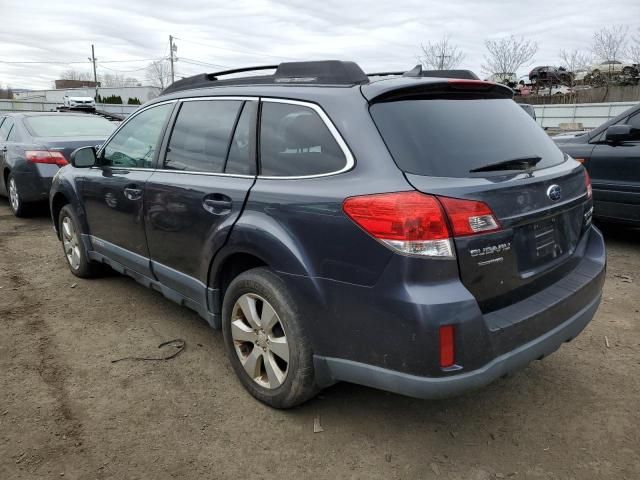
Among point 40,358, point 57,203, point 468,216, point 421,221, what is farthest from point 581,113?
point 40,358

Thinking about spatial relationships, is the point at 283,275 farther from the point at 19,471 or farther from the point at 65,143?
the point at 65,143

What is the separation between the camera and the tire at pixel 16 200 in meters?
7.54

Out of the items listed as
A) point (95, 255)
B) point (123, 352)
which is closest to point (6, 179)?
point (95, 255)

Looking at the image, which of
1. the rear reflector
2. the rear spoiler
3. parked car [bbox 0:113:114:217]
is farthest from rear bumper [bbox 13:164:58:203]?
the rear reflector

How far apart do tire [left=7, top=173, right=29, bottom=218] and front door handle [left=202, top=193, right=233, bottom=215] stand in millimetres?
5823

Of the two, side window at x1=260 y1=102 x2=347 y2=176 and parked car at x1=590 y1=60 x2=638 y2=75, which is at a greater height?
parked car at x1=590 y1=60 x2=638 y2=75

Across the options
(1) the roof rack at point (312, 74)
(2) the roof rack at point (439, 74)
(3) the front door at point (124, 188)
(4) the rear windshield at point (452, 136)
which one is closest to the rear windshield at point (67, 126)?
(3) the front door at point (124, 188)

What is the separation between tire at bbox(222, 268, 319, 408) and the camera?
2502 millimetres

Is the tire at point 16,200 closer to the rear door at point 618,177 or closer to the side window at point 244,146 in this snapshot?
the side window at point 244,146

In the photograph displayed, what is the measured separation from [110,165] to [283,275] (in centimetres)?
243

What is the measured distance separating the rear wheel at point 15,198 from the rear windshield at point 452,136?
6944 millimetres

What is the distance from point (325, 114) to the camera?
2488mm

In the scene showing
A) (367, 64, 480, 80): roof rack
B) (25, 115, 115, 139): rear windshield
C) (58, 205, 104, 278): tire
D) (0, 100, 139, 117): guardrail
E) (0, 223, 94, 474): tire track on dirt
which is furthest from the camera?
(0, 100, 139, 117): guardrail

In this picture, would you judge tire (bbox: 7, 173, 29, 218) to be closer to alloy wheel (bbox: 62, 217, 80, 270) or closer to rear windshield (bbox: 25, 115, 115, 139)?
rear windshield (bbox: 25, 115, 115, 139)
